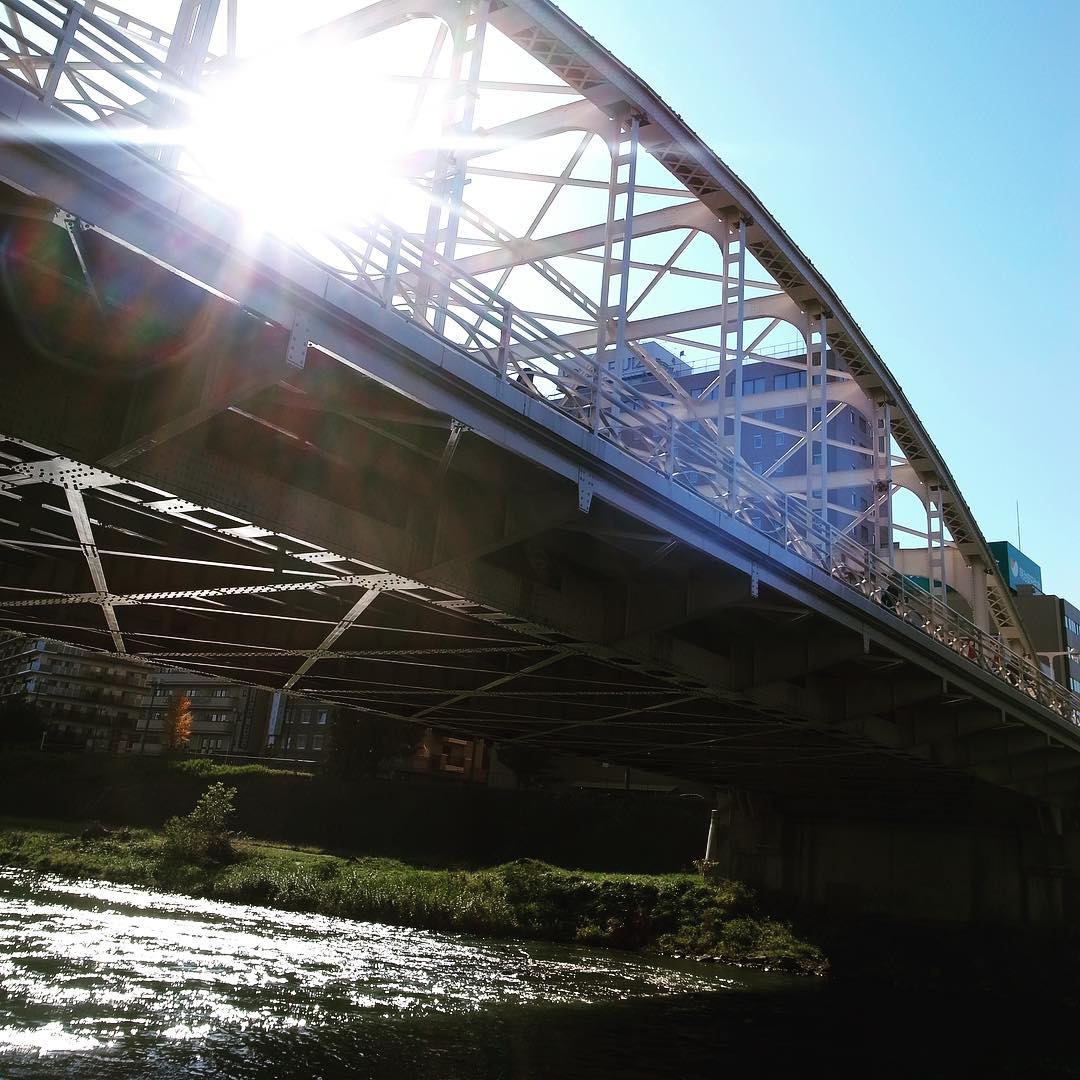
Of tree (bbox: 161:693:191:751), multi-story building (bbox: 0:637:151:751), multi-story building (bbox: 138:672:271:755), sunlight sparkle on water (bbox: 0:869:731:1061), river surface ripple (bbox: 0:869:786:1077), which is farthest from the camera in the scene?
multi-story building (bbox: 0:637:151:751)

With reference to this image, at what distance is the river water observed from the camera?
14844 millimetres

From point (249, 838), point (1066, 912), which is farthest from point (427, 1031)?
point (249, 838)

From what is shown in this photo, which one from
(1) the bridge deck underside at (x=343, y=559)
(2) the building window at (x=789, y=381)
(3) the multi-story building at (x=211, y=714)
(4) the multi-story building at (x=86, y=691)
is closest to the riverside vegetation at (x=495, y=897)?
(1) the bridge deck underside at (x=343, y=559)

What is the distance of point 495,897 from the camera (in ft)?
125

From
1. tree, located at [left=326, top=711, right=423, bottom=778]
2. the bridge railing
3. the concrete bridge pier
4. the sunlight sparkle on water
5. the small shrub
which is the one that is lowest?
the sunlight sparkle on water

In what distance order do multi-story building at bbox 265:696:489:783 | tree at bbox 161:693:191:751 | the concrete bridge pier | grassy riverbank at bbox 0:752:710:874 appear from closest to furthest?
the concrete bridge pier
grassy riverbank at bbox 0:752:710:874
multi-story building at bbox 265:696:489:783
tree at bbox 161:693:191:751

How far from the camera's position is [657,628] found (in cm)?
1491

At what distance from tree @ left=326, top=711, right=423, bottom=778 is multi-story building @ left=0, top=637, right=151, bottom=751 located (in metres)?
56.4

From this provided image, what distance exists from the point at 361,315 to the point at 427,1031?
1373 cm

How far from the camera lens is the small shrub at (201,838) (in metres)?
44.4

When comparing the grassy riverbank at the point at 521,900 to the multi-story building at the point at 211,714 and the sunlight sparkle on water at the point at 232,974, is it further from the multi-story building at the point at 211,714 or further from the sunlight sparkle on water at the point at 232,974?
the multi-story building at the point at 211,714

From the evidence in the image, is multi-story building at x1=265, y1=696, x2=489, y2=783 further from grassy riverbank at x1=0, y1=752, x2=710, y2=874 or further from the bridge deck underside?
the bridge deck underside

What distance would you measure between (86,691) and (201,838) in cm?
7837

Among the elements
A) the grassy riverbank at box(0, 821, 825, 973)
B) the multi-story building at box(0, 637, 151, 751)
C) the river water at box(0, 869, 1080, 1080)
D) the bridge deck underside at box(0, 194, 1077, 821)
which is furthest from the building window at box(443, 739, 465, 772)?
the bridge deck underside at box(0, 194, 1077, 821)
